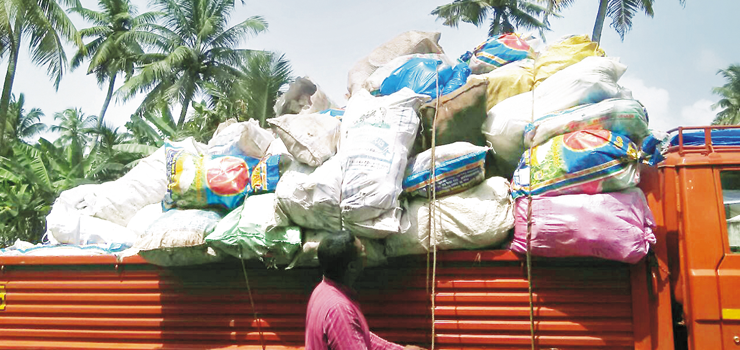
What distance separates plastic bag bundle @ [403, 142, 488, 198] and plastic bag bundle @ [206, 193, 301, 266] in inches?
23.9

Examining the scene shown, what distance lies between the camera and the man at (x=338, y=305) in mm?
1995

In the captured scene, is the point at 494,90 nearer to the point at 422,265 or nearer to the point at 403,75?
the point at 403,75

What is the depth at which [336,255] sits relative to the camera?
2.11m

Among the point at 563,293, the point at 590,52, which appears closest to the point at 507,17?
the point at 590,52

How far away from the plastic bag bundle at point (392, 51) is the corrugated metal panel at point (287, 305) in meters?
1.83

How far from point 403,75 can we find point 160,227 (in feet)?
5.13

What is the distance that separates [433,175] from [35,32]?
46.4 feet

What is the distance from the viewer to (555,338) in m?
2.75

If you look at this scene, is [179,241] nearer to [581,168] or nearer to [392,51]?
[581,168]

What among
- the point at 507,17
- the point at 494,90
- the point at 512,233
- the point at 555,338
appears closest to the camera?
the point at 555,338

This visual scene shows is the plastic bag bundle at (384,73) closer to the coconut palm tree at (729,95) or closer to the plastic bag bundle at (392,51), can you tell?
the plastic bag bundle at (392,51)

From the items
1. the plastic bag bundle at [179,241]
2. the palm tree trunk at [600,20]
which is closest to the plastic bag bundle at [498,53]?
the plastic bag bundle at [179,241]

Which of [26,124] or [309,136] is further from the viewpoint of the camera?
[26,124]

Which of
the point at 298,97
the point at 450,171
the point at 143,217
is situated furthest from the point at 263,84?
the point at 450,171
